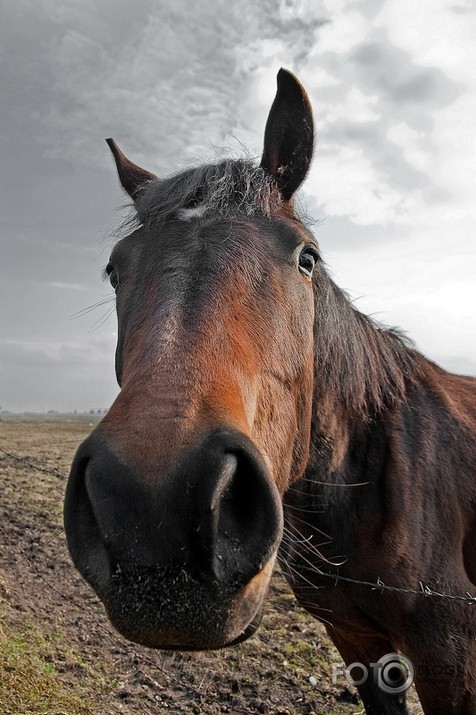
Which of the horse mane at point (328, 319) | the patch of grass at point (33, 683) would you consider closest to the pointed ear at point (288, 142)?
the horse mane at point (328, 319)

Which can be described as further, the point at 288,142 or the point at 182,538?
the point at 288,142

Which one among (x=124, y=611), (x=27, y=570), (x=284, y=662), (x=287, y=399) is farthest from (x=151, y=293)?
(x=27, y=570)

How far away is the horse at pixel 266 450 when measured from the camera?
4.62 feet

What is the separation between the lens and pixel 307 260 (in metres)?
2.73

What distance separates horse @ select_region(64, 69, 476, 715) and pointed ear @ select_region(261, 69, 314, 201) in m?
0.01

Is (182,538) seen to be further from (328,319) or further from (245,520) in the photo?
(328,319)

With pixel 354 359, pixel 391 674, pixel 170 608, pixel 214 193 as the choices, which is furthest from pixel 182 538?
pixel 391 674

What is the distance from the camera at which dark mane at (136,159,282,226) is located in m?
2.53

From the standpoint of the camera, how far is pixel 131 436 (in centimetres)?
149

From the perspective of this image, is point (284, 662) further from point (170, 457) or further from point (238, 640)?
point (170, 457)

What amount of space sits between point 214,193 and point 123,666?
15.9ft

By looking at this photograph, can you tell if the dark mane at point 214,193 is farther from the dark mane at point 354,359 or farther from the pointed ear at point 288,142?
the dark mane at point 354,359

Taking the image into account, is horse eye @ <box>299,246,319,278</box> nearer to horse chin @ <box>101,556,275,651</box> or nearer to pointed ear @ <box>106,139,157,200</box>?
pointed ear @ <box>106,139,157,200</box>

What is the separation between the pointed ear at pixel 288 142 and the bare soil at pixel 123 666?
2857 mm
